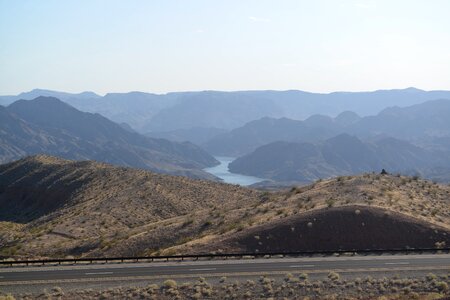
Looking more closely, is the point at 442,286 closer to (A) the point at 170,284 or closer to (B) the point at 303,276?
(B) the point at 303,276

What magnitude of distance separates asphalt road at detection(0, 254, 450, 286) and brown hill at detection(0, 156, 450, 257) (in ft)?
19.5

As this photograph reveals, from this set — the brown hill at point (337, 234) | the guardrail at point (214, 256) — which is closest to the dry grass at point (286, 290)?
the guardrail at point (214, 256)

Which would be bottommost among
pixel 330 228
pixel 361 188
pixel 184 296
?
pixel 184 296

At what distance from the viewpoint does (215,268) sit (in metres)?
34.9

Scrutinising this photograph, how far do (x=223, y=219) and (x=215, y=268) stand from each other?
20.9 m

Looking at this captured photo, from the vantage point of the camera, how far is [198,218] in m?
58.2

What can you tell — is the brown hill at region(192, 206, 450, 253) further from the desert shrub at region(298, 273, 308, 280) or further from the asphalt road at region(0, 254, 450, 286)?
the desert shrub at region(298, 273, 308, 280)

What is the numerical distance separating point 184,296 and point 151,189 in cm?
5366

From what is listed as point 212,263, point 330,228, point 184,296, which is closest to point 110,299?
point 184,296

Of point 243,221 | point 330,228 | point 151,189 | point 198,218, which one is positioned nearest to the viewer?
point 330,228

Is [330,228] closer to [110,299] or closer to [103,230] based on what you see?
[110,299]

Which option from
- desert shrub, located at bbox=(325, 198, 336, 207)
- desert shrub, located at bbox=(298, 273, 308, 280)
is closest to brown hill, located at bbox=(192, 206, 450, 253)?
desert shrub, located at bbox=(325, 198, 336, 207)

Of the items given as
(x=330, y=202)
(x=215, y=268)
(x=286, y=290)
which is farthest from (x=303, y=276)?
(x=330, y=202)

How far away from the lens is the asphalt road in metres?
32.9
